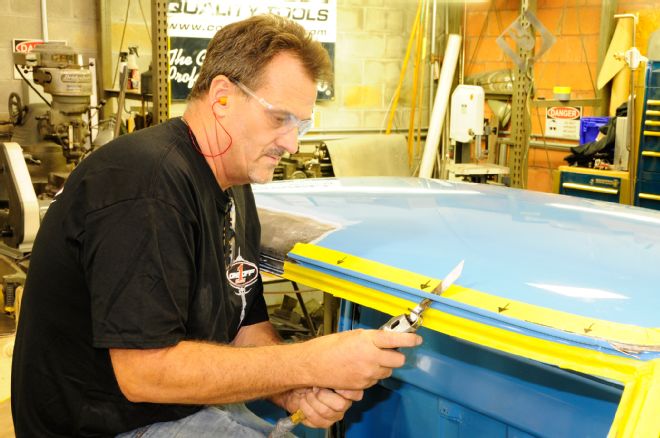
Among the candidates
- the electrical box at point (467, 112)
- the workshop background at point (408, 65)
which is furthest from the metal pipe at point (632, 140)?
the electrical box at point (467, 112)

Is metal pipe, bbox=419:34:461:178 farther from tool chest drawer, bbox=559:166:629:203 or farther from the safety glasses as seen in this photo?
the safety glasses

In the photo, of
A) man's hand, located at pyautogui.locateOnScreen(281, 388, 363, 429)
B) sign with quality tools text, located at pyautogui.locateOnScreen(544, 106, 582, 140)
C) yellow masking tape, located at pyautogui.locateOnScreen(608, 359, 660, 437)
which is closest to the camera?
yellow masking tape, located at pyautogui.locateOnScreen(608, 359, 660, 437)

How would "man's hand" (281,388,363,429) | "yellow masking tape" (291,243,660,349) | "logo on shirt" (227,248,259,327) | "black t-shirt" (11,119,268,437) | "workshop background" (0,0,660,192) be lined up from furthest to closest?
"workshop background" (0,0,660,192), "logo on shirt" (227,248,259,327), "man's hand" (281,388,363,429), "black t-shirt" (11,119,268,437), "yellow masking tape" (291,243,660,349)

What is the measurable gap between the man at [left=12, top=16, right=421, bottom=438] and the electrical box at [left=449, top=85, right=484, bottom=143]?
3.00m

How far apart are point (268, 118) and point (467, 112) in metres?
3.13

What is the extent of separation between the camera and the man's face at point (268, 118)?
148 centimetres

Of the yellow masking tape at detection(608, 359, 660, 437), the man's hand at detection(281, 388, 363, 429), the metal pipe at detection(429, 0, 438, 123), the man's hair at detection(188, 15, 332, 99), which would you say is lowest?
the man's hand at detection(281, 388, 363, 429)

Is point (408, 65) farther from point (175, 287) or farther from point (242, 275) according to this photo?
point (175, 287)

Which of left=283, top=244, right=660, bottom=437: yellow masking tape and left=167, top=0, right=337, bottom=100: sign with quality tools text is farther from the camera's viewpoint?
left=167, top=0, right=337, bottom=100: sign with quality tools text

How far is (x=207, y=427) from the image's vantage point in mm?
1543

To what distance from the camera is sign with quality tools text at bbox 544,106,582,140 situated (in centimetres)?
624

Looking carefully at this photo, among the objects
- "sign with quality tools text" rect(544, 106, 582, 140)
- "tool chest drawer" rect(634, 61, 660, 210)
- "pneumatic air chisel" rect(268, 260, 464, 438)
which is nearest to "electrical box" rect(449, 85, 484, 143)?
"tool chest drawer" rect(634, 61, 660, 210)

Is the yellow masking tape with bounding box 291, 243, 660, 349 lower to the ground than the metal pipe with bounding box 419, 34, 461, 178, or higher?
lower

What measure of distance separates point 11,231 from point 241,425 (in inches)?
92.5
